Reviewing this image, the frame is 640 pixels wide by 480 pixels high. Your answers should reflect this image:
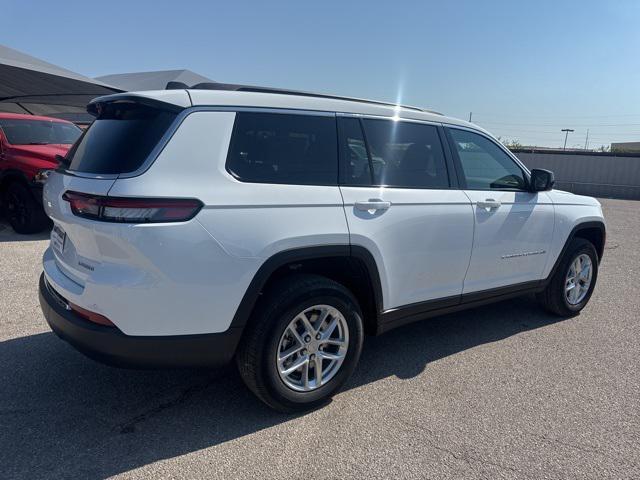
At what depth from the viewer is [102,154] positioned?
2662mm

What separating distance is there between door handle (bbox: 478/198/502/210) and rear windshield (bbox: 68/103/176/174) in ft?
7.91

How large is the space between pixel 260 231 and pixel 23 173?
6491mm

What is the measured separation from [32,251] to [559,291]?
261 inches

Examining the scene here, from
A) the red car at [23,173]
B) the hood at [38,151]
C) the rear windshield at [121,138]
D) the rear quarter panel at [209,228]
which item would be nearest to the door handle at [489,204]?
the rear quarter panel at [209,228]

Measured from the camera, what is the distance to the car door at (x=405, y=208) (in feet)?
10.1

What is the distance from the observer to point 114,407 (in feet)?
9.71

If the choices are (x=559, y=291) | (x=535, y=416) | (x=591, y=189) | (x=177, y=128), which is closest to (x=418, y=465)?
(x=535, y=416)

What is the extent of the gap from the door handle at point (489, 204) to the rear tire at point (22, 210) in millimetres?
6637

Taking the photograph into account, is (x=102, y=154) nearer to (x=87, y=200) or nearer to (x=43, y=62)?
(x=87, y=200)

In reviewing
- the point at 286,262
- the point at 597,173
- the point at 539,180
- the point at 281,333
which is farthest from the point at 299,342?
the point at 597,173

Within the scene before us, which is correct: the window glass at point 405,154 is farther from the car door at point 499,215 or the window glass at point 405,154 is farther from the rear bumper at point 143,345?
the rear bumper at point 143,345

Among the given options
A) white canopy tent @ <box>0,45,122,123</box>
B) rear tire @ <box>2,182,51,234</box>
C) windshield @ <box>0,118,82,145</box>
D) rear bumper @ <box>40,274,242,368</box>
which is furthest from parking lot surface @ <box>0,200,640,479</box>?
white canopy tent @ <box>0,45,122,123</box>

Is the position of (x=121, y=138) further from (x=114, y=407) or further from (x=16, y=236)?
(x=16, y=236)

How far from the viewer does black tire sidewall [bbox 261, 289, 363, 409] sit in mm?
2734
